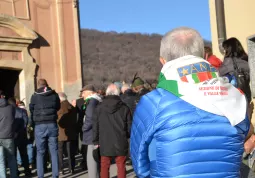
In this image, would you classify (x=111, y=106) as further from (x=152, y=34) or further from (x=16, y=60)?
(x=152, y=34)

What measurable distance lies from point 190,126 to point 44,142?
19.0 feet

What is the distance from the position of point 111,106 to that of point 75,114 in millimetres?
3017

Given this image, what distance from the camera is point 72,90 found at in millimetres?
14883

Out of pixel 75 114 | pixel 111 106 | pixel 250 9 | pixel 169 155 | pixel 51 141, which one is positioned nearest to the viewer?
pixel 169 155

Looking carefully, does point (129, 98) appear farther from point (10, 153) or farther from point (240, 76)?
point (240, 76)

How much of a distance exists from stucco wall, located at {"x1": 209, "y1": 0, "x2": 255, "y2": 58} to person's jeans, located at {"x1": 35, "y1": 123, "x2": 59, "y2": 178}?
4294 mm

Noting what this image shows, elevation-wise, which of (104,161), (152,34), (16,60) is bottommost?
(104,161)

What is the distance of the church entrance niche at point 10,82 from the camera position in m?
14.1

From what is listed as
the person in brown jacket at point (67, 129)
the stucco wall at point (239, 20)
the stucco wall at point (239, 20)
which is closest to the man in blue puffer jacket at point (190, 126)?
the stucco wall at point (239, 20)

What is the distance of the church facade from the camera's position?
13.5 m

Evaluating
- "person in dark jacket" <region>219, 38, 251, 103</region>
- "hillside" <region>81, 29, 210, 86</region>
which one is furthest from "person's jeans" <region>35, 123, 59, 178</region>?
"hillside" <region>81, 29, 210, 86</region>

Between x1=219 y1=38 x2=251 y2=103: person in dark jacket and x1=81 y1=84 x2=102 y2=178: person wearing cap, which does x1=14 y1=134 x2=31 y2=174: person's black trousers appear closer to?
x1=81 y1=84 x2=102 y2=178: person wearing cap

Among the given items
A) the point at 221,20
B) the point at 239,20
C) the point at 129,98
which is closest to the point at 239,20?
the point at 239,20

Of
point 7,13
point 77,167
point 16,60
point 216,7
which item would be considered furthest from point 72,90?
point 216,7
